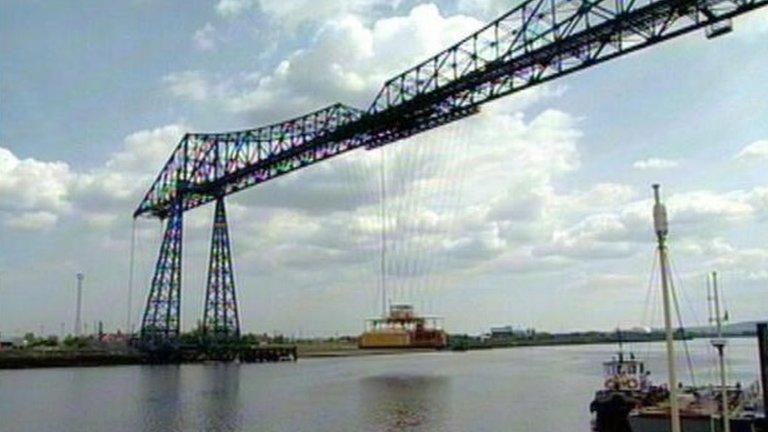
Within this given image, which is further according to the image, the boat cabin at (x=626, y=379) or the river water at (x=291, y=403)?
the boat cabin at (x=626, y=379)

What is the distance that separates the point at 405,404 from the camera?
44.3m

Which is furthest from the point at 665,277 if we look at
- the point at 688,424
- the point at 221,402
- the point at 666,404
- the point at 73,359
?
the point at 73,359

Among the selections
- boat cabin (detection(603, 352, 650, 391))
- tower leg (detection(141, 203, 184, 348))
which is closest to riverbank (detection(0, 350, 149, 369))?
tower leg (detection(141, 203, 184, 348))

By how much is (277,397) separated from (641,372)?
70.7ft

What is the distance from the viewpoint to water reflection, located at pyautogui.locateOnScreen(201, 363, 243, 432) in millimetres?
34969

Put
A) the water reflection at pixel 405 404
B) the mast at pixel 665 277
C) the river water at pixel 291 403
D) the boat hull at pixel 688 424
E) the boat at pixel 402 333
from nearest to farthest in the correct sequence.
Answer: the mast at pixel 665 277 < the boat hull at pixel 688 424 < the river water at pixel 291 403 < the water reflection at pixel 405 404 < the boat at pixel 402 333

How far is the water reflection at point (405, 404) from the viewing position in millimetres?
35031

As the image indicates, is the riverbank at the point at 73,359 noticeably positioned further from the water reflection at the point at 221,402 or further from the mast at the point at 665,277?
the mast at the point at 665,277

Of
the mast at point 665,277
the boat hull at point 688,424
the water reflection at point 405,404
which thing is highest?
the mast at point 665,277

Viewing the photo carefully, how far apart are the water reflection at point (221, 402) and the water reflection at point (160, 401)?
1.42 meters

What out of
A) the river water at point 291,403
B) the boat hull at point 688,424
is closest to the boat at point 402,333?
the river water at point 291,403

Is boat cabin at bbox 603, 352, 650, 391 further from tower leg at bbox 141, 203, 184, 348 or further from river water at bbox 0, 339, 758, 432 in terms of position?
tower leg at bbox 141, 203, 184, 348

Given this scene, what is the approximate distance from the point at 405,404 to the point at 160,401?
14.2 meters

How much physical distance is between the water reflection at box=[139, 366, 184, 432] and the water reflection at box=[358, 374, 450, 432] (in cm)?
902
